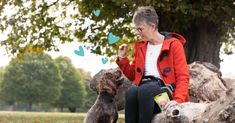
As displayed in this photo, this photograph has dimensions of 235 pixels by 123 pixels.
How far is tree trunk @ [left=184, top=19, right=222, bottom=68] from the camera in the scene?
55.7 feet

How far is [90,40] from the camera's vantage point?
20297 mm

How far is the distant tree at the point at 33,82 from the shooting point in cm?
8019

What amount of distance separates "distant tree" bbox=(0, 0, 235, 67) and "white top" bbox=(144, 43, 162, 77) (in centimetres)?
955

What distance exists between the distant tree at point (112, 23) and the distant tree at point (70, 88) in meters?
63.9

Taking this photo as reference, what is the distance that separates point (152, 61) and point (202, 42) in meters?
12.4

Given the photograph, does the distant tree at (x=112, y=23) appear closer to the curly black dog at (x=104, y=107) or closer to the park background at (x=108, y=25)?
the park background at (x=108, y=25)

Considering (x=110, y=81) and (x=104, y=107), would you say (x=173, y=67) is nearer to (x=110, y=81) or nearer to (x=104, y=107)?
(x=110, y=81)

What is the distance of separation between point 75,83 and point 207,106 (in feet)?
275

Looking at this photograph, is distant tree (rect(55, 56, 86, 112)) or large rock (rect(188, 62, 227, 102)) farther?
distant tree (rect(55, 56, 86, 112))

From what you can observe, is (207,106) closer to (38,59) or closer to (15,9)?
(15,9)

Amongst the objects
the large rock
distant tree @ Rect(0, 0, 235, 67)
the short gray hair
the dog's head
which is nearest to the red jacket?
the short gray hair

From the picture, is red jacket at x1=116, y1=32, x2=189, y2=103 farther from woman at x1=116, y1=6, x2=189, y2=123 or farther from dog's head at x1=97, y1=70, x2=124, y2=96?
dog's head at x1=97, y1=70, x2=124, y2=96

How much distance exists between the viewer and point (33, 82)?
8112 cm

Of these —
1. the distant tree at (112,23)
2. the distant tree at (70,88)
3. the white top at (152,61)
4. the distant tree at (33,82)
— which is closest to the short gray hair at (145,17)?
the white top at (152,61)
